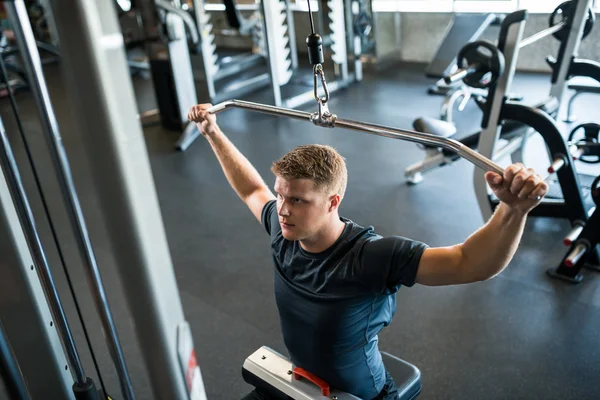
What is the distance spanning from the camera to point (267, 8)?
5.00m

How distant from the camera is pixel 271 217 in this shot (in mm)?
1664

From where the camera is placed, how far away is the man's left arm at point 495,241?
1.05 meters

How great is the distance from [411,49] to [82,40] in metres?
7.05

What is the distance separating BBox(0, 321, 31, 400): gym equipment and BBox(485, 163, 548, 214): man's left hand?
126cm

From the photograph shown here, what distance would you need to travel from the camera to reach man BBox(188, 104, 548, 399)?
121cm

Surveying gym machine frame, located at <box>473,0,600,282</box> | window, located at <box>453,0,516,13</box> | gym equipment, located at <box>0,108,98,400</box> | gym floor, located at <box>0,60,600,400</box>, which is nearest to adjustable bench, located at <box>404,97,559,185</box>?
gym floor, located at <box>0,60,600,400</box>

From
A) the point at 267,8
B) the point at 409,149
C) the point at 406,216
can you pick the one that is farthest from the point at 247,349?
the point at 267,8

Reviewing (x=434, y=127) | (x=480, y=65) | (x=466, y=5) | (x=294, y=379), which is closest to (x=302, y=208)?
(x=294, y=379)

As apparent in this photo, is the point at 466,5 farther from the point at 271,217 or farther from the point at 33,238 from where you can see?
the point at 33,238

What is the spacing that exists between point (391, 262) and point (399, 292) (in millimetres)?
1557

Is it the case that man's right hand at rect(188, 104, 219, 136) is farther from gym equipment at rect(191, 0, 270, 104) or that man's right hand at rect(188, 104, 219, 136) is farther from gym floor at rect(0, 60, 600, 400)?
gym equipment at rect(191, 0, 270, 104)

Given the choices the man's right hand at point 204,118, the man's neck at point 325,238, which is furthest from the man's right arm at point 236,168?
the man's neck at point 325,238

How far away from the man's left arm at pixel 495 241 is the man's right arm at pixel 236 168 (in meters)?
0.66

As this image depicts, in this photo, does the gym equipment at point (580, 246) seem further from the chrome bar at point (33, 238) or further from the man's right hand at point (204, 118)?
the chrome bar at point (33, 238)
